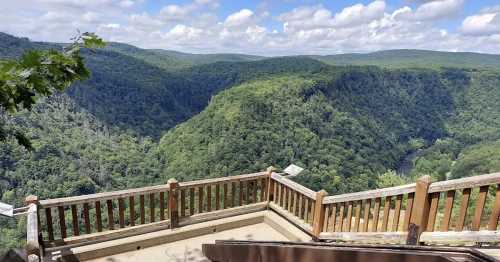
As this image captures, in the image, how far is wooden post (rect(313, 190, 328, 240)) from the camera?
16.4 feet

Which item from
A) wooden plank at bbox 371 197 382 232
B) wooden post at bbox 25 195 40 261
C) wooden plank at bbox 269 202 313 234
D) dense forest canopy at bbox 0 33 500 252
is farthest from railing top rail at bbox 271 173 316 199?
dense forest canopy at bbox 0 33 500 252

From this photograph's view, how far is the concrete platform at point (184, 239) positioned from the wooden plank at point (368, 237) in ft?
1.92

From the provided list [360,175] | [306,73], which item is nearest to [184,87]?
[306,73]

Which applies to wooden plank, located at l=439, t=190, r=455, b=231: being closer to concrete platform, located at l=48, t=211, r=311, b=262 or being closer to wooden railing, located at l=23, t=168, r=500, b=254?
wooden railing, located at l=23, t=168, r=500, b=254

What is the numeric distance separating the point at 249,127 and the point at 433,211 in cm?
5492

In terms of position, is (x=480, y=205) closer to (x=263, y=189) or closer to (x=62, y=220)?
(x=263, y=189)

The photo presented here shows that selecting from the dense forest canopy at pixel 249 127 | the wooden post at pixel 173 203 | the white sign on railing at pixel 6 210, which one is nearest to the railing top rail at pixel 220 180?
the wooden post at pixel 173 203

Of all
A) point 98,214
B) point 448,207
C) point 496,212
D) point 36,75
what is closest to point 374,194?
point 448,207

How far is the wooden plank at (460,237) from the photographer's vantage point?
285 centimetres

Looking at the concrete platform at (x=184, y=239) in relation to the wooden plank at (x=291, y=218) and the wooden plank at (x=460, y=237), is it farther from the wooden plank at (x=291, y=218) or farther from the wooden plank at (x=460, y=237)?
the wooden plank at (x=460, y=237)

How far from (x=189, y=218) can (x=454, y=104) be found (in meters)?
130

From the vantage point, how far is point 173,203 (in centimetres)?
534

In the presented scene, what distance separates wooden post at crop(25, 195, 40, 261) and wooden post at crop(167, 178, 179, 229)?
1780 mm

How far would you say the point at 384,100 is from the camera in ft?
356
